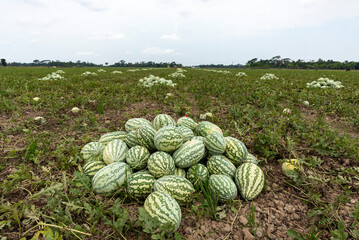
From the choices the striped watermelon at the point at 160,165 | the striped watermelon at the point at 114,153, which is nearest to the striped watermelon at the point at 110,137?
the striped watermelon at the point at 114,153

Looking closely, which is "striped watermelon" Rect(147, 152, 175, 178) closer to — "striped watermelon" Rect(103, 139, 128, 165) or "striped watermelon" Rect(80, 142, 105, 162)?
"striped watermelon" Rect(103, 139, 128, 165)

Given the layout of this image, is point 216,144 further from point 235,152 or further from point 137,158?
point 137,158

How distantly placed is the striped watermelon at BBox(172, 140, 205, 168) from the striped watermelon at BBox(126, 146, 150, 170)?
364 millimetres

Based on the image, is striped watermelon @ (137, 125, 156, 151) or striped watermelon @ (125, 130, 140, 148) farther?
striped watermelon @ (125, 130, 140, 148)

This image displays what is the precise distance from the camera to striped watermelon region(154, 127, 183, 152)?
2365 millimetres

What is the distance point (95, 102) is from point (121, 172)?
12.7 feet

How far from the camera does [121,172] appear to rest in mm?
2213

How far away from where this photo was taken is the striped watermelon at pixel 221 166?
92.1 inches

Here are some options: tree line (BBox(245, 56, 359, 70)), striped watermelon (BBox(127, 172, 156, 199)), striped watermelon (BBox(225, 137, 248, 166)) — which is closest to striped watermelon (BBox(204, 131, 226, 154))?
striped watermelon (BBox(225, 137, 248, 166))

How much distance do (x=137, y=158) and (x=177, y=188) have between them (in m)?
0.65

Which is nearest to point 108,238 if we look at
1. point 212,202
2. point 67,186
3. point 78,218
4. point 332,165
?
point 78,218

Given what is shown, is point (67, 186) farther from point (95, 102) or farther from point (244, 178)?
point (95, 102)

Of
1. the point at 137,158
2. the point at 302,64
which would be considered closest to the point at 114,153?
the point at 137,158

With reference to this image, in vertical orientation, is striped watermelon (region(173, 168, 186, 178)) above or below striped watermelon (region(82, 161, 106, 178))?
below
